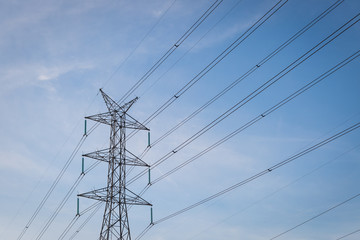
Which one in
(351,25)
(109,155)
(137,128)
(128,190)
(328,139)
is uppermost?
(137,128)

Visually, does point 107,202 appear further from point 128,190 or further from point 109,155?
point 109,155

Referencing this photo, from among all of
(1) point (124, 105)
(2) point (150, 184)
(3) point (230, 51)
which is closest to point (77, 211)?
(2) point (150, 184)

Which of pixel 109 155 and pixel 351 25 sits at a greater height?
pixel 109 155

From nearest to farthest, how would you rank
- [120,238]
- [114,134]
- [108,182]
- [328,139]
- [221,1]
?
[328,139] < [221,1] < [120,238] < [108,182] < [114,134]

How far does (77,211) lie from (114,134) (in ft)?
19.9

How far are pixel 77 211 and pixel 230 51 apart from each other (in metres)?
16.2

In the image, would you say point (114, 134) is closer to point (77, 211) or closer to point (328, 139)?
point (77, 211)

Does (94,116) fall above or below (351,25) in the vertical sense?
above

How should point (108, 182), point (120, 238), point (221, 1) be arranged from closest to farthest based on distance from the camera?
1. point (221, 1)
2. point (120, 238)
3. point (108, 182)

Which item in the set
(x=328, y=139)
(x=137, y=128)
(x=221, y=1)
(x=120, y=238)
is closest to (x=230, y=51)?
(x=221, y=1)

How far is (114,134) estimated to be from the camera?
31078 millimetres

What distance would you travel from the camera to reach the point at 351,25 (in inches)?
679

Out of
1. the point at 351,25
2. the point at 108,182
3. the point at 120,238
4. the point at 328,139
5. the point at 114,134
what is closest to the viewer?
the point at 351,25

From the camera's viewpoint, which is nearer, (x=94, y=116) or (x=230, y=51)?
(x=230, y=51)
